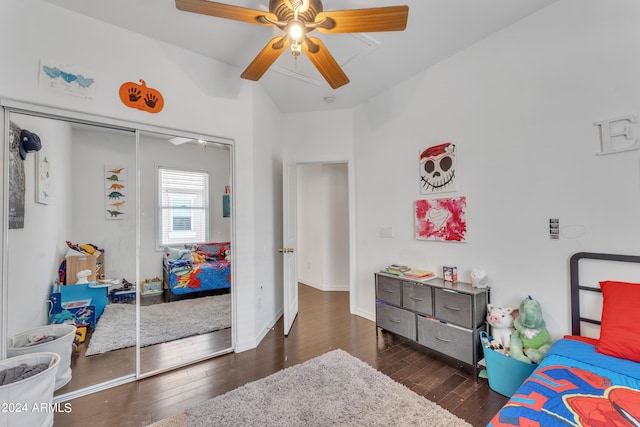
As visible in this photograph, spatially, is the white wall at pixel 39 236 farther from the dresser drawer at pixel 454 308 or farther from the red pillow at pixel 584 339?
the red pillow at pixel 584 339

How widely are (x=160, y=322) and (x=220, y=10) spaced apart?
2841 millimetres

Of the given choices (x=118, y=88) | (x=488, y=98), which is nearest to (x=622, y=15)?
(x=488, y=98)

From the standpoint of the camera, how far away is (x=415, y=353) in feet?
8.44

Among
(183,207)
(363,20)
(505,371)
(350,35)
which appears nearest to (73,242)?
(183,207)

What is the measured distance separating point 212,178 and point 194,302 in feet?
4.62

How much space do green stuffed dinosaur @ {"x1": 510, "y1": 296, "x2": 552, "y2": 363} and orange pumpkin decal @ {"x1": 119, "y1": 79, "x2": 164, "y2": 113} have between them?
3325 mm

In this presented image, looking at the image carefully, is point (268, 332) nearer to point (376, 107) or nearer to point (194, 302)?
point (194, 302)

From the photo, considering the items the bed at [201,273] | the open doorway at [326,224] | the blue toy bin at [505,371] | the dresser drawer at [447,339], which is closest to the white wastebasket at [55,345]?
the bed at [201,273]

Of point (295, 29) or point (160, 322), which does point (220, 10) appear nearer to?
point (295, 29)

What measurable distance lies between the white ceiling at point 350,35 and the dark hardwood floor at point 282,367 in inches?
111

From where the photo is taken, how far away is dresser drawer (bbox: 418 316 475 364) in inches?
85.4

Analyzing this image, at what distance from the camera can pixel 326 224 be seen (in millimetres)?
4957

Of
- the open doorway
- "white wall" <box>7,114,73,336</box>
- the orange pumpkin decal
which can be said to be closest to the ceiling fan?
the orange pumpkin decal

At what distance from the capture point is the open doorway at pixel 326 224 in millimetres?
4855
